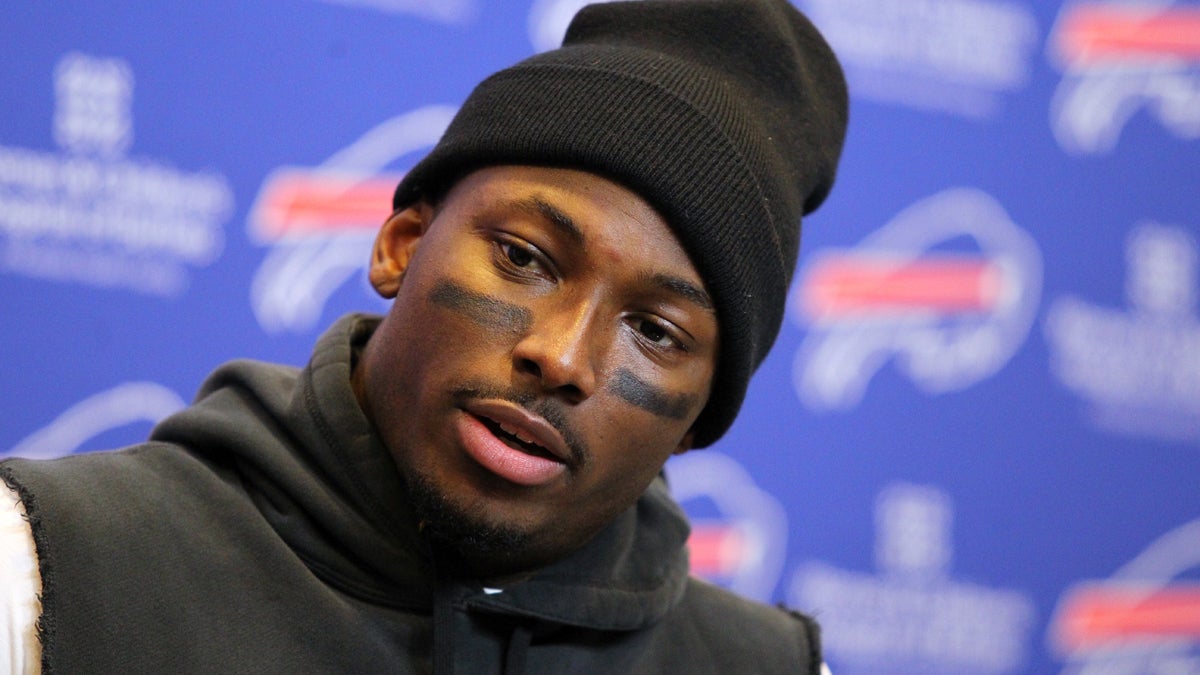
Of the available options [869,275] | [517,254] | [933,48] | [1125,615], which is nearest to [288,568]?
[517,254]

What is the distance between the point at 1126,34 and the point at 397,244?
1637mm

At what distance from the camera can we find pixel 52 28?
4.88 ft

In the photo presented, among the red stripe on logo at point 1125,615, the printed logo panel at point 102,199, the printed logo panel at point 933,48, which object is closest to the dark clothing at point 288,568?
the printed logo panel at point 102,199

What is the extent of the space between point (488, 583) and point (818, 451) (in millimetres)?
1100

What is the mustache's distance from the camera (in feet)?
2.99

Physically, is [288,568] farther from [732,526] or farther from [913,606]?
[913,606]

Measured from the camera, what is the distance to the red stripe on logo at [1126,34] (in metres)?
2.19

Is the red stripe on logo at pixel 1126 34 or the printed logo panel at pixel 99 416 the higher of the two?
the red stripe on logo at pixel 1126 34

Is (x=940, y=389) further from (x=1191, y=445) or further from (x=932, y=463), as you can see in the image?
(x=1191, y=445)

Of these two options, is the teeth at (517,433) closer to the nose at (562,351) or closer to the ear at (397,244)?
the nose at (562,351)

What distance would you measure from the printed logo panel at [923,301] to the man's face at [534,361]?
1.02 meters

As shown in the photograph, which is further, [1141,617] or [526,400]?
[1141,617]

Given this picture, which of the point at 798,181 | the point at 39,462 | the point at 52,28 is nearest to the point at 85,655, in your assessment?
the point at 39,462

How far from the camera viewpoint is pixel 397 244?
3.59ft
